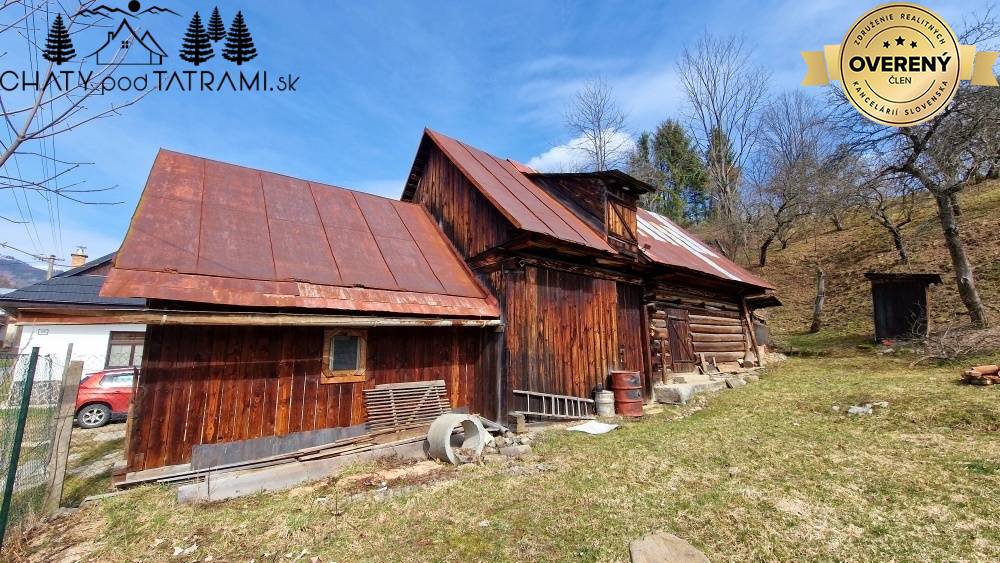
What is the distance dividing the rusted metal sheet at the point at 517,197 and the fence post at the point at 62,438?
666 centimetres

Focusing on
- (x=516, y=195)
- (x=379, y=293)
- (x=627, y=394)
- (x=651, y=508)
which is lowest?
(x=651, y=508)

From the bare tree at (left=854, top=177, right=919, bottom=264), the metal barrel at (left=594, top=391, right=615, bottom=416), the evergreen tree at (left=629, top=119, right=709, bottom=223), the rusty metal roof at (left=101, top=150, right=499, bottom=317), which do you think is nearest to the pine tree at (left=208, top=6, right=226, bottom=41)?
the rusty metal roof at (left=101, top=150, right=499, bottom=317)

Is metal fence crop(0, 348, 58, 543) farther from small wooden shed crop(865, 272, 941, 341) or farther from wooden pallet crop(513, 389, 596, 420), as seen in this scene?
small wooden shed crop(865, 272, 941, 341)

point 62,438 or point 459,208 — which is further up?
point 459,208

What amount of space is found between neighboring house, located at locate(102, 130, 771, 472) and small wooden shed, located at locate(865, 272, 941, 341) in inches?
290

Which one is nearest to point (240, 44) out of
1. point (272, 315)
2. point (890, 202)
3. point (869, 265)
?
point (272, 315)

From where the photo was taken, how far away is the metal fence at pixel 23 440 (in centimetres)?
406

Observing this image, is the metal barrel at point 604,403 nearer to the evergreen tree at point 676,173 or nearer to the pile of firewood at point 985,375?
the pile of firewood at point 985,375

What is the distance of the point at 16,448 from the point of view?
404 centimetres

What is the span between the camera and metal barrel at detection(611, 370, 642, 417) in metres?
9.34

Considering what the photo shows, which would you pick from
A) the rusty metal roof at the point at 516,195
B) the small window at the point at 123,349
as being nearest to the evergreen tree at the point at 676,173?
the rusty metal roof at the point at 516,195

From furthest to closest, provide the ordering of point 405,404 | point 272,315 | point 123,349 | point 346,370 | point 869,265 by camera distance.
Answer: point 869,265, point 123,349, point 405,404, point 346,370, point 272,315

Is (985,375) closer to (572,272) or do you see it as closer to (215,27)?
(572,272)

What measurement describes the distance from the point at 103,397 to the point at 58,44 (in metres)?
11.5
